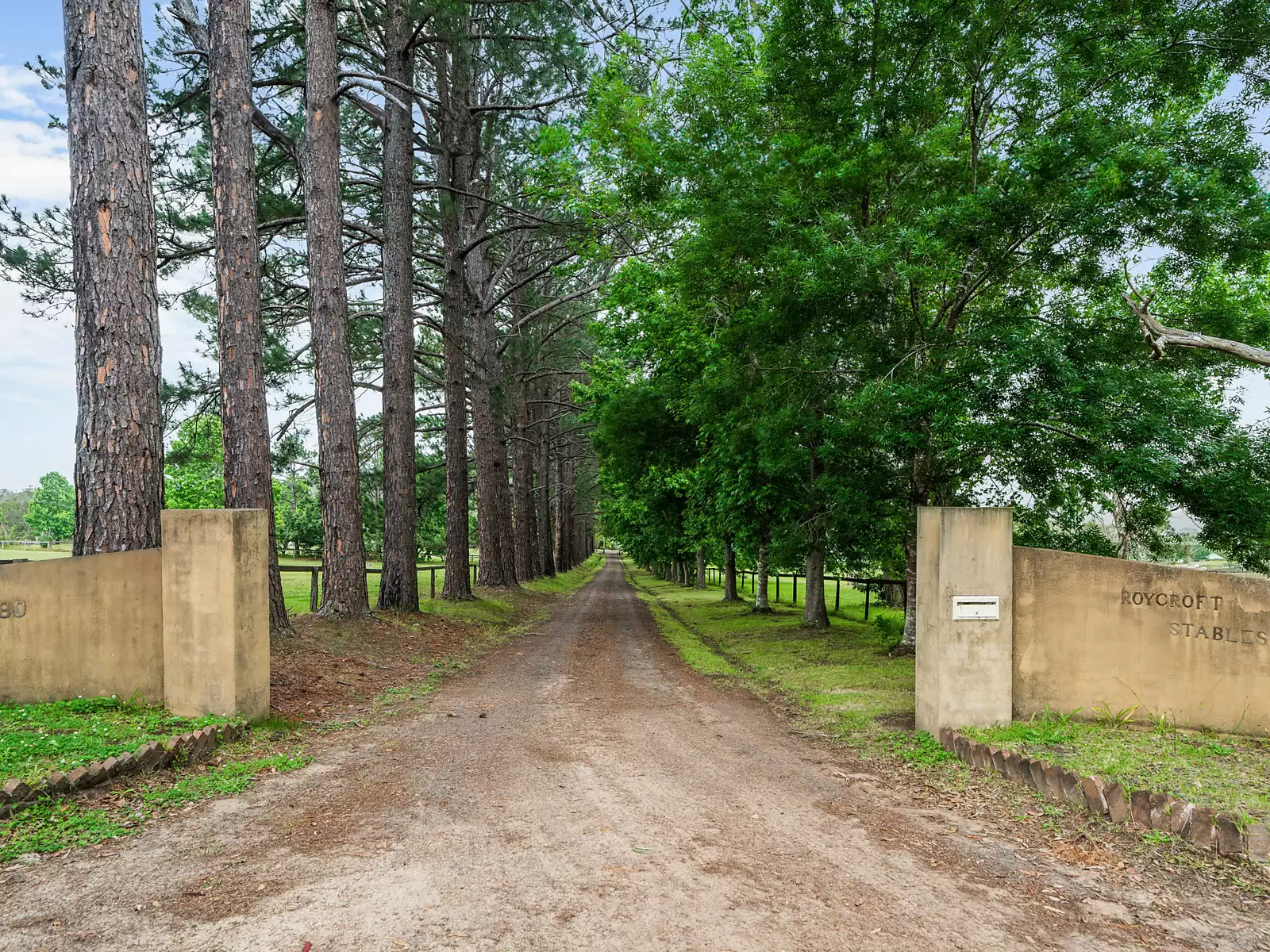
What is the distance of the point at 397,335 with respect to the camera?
14789mm

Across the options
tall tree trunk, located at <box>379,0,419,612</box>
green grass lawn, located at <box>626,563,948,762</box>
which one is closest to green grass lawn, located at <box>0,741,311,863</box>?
green grass lawn, located at <box>626,563,948,762</box>

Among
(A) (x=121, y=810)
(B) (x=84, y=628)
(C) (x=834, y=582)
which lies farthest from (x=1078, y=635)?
(C) (x=834, y=582)

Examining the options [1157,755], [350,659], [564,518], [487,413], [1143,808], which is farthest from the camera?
[564,518]

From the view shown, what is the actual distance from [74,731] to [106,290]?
3886mm

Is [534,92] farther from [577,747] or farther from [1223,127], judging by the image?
[577,747]

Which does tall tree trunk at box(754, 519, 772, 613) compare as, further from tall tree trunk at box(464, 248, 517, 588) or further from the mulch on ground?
tall tree trunk at box(464, 248, 517, 588)

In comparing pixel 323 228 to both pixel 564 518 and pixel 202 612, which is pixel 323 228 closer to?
pixel 202 612

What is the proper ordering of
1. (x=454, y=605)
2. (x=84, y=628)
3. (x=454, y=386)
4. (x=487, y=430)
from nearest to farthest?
(x=84, y=628) < (x=454, y=605) < (x=454, y=386) < (x=487, y=430)

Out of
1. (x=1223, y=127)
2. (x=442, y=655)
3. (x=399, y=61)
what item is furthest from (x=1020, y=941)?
(x=399, y=61)

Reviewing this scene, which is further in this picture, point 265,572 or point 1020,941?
point 265,572

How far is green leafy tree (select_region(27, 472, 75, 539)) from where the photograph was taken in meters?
91.4

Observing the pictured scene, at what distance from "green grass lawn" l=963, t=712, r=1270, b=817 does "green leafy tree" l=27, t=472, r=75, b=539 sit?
97.4 metres

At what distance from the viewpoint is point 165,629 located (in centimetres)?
668

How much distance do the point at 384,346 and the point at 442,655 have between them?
6133 millimetres
